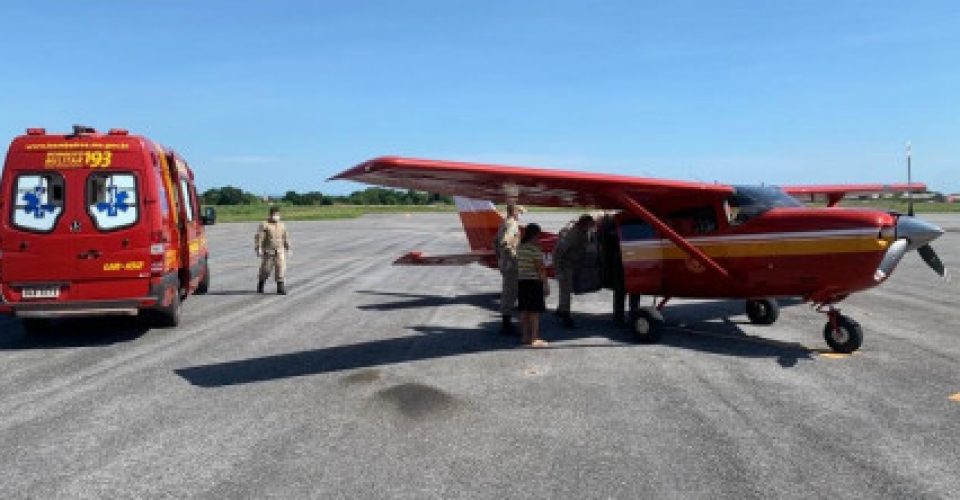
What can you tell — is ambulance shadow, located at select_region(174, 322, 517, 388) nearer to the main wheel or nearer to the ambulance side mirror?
the main wheel

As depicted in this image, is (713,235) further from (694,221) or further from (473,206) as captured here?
(473,206)

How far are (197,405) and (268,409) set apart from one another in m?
0.71

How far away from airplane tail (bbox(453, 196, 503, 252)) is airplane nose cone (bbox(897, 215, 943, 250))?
23.7 ft

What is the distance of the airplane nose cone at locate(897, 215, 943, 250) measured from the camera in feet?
24.9

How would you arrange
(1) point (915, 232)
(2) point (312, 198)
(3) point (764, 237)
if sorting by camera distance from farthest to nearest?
(2) point (312, 198) → (3) point (764, 237) → (1) point (915, 232)

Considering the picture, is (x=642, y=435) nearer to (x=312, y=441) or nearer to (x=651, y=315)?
(x=312, y=441)

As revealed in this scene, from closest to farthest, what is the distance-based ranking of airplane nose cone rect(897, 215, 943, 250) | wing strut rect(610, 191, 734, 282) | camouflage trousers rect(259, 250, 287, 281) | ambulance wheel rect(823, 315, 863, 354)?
airplane nose cone rect(897, 215, 943, 250) < ambulance wheel rect(823, 315, 863, 354) < wing strut rect(610, 191, 734, 282) < camouflage trousers rect(259, 250, 287, 281)

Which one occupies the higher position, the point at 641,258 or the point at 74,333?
the point at 641,258

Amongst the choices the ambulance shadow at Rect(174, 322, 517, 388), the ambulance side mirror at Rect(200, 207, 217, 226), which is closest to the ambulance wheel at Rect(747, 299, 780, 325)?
the ambulance shadow at Rect(174, 322, 517, 388)

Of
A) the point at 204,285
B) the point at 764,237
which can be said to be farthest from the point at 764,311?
the point at 204,285

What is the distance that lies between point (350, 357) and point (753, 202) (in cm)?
562

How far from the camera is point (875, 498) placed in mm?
3953

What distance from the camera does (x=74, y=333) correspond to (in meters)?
9.80

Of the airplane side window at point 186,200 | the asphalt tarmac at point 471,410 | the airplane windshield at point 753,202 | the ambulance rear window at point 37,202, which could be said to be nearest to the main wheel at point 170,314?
the asphalt tarmac at point 471,410
